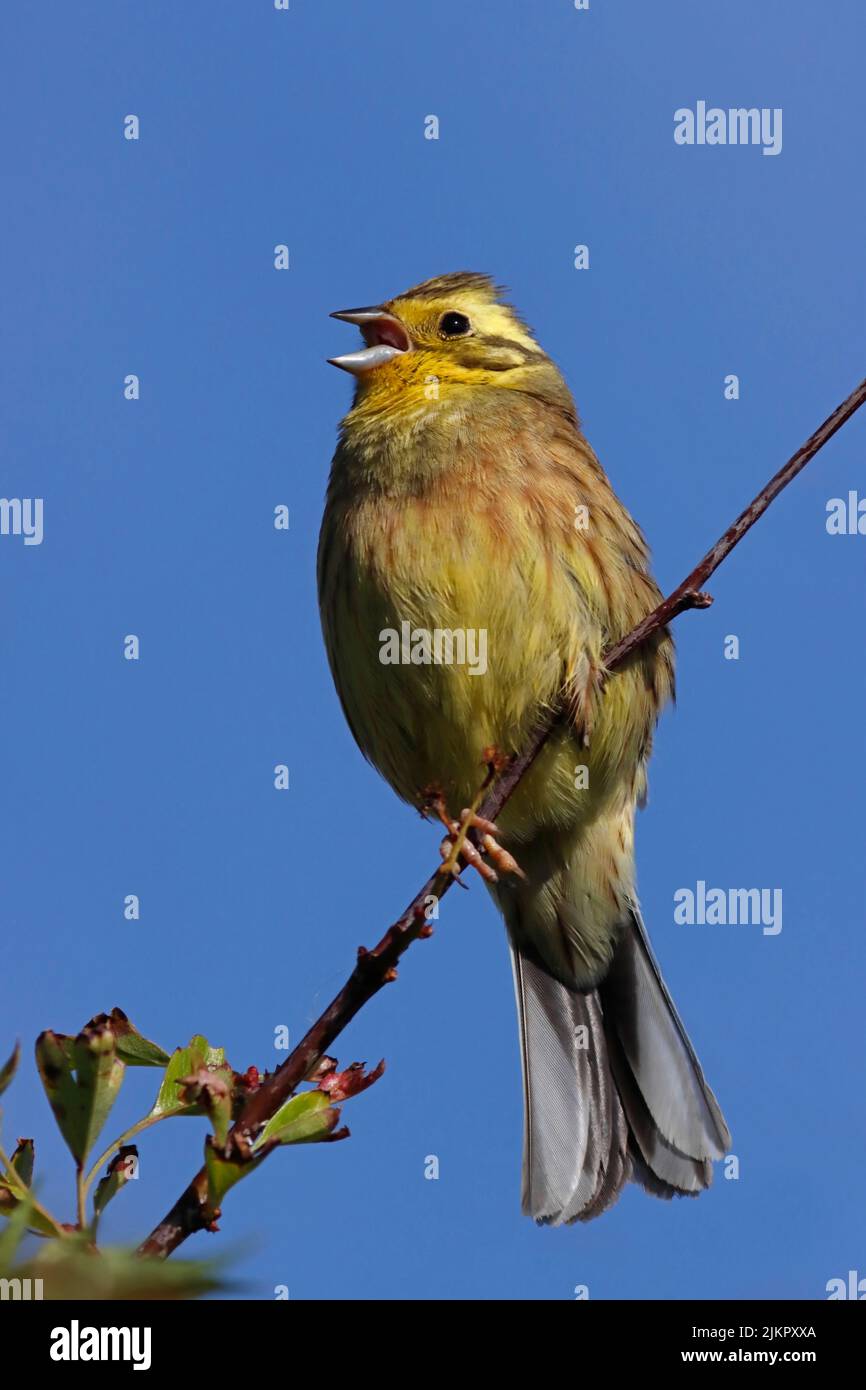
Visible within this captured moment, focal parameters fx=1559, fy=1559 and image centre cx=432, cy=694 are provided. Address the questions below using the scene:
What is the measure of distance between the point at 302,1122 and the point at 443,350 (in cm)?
387

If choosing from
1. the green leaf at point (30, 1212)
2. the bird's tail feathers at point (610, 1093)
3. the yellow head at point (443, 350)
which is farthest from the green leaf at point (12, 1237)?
the yellow head at point (443, 350)

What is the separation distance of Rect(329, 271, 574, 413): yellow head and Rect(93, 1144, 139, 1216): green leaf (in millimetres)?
3566

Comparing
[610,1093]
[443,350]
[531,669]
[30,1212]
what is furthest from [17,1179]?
[443,350]

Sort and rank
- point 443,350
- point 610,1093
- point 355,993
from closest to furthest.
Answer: point 355,993 → point 610,1093 → point 443,350

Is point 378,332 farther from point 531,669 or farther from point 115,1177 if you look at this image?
point 115,1177

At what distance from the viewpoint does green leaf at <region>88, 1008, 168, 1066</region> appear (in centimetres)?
182

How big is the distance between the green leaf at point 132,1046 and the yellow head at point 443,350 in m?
3.45

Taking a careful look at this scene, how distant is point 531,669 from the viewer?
4.48m

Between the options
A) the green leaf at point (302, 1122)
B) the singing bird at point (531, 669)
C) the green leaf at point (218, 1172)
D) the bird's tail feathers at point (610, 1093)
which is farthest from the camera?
the bird's tail feathers at point (610, 1093)

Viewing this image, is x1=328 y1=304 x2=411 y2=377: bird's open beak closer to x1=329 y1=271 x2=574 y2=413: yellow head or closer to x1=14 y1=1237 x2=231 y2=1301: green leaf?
x1=329 y1=271 x2=574 y2=413: yellow head

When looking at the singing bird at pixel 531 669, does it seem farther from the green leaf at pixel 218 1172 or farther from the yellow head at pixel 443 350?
the green leaf at pixel 218 1172

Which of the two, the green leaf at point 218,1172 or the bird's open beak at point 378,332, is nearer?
the green leaf at point 218,1172

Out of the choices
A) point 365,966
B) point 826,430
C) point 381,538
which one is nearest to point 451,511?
point 381,538

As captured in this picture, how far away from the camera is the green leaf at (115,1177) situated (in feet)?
5.40
